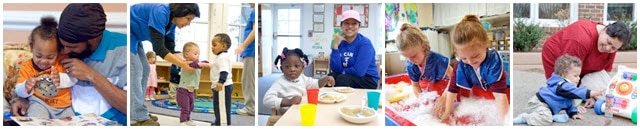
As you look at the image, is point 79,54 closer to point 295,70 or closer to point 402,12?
point 295,70

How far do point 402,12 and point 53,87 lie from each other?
194 cm

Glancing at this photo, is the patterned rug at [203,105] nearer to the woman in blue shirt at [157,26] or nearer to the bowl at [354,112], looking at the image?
Result: the woman in blue shirt at [157,26]

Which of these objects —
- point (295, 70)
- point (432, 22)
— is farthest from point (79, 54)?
point (432, 22)

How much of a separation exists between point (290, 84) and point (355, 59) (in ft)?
1.25

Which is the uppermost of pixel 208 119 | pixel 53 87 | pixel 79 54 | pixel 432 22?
pixel 432 22

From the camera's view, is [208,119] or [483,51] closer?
[483,51]

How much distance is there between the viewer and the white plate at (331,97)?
2531 mm

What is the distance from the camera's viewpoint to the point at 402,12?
248 cm

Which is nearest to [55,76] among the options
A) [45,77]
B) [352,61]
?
[45,77]

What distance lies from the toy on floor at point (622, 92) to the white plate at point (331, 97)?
135cm

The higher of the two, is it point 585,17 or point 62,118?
point 585,17

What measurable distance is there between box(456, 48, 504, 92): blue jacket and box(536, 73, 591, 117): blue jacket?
0.29 metres

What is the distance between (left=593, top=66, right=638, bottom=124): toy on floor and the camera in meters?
2.48

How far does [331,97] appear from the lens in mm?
2549
